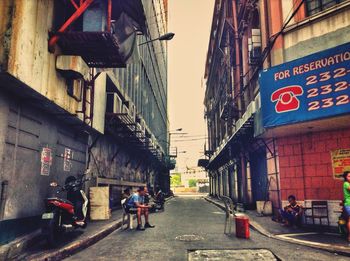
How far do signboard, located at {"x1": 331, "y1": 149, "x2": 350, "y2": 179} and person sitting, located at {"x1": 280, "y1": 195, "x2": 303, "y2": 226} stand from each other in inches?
61.4

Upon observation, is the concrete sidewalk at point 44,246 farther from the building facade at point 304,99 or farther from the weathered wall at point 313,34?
the weathered wall at point 313,34

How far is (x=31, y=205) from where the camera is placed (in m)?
8.04

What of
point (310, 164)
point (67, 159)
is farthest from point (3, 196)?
point (310, 164)

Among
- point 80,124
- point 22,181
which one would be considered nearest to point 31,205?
point 22,181

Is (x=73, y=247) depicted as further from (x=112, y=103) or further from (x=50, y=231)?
(x=112, y=103)

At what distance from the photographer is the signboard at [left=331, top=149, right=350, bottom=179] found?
32.3 ft

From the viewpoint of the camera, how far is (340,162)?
1002cm

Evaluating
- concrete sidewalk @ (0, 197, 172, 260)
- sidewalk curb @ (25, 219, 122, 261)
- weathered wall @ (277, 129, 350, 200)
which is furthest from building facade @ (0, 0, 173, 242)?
weathered wall @ (277, 129, 350, 200)

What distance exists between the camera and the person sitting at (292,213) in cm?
1039

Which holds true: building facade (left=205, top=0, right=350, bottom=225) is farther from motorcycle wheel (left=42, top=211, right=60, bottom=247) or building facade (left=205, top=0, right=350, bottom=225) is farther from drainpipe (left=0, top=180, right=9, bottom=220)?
drainpipe (left=0, top=180, right=9, bottom=220)

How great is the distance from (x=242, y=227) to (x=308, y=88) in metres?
4.61

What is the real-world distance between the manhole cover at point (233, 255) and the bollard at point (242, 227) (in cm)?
166

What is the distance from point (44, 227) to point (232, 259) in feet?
13.3

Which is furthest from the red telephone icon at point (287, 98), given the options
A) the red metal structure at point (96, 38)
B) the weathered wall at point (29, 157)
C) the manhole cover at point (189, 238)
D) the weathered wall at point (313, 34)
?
the weathered wall at point (29, 157)
